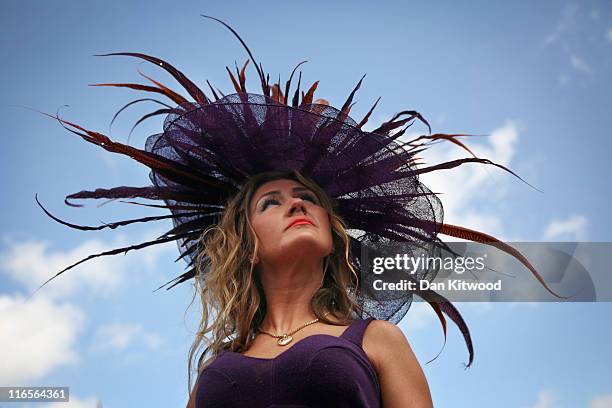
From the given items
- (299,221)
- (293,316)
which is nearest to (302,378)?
(293,316)

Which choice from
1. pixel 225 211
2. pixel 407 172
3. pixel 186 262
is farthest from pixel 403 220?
pixel 186 262

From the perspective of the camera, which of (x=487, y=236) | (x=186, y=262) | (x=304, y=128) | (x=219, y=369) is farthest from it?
(x=186, y=262)

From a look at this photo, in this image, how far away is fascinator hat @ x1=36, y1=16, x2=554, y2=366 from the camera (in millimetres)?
3633

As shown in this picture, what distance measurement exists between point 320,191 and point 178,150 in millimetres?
703

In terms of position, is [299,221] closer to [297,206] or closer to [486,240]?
[297,206]

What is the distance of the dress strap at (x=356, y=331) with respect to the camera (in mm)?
3260

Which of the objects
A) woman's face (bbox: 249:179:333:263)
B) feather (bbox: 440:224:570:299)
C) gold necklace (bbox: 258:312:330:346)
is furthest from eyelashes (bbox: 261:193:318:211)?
feather (bbox: 440:224:570:299)

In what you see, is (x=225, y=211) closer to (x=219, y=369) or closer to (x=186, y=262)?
(x=186, y=262)

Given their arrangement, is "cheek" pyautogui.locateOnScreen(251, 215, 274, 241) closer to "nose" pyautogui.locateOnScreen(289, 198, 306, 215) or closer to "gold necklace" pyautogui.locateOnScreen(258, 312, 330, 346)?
"nose" pyautogui.locateOnScreen(289, 198, 306, 215)

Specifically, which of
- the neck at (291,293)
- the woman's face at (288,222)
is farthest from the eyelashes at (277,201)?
the neck at (291,293)

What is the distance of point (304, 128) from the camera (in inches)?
142

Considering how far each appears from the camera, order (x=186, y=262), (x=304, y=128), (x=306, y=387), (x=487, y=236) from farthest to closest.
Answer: (x=186, y=262) → (x=487, y=236) → (x=304, y=128) → (x=306, y=387)

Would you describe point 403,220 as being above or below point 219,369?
above

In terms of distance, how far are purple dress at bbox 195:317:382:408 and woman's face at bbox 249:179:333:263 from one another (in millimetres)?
435
